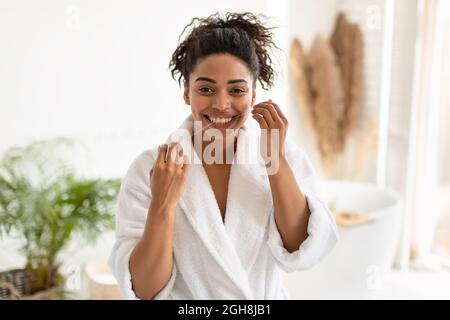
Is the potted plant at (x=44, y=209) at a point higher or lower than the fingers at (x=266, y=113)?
lower

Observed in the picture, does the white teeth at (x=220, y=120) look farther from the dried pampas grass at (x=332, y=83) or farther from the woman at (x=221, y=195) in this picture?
the dried pampas grass at (x=332, y=83)

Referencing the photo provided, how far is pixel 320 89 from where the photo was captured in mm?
2053

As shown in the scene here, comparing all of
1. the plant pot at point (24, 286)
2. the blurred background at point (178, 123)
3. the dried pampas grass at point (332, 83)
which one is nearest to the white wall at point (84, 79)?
the blurred background at point (178, 123)

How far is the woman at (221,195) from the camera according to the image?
26.9 inches

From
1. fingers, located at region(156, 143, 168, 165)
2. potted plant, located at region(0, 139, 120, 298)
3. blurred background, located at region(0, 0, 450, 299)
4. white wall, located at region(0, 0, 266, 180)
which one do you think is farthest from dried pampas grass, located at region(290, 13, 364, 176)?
fingers, located at region(156, 143, 168, 165)

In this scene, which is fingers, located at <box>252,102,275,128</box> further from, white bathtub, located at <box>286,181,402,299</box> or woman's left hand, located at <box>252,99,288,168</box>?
white bathtub, located at <box>286,181,402,299</box>

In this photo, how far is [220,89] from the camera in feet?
2.25

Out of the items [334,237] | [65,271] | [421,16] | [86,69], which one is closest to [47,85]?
[86,69]

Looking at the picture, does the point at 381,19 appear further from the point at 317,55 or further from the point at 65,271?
the point at 65,271

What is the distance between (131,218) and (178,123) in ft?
1.21

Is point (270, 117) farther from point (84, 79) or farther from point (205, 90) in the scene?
point (84, 79)

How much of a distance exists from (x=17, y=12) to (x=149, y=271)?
997 mm

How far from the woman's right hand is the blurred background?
0.36 meters

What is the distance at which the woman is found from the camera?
0.68 m
